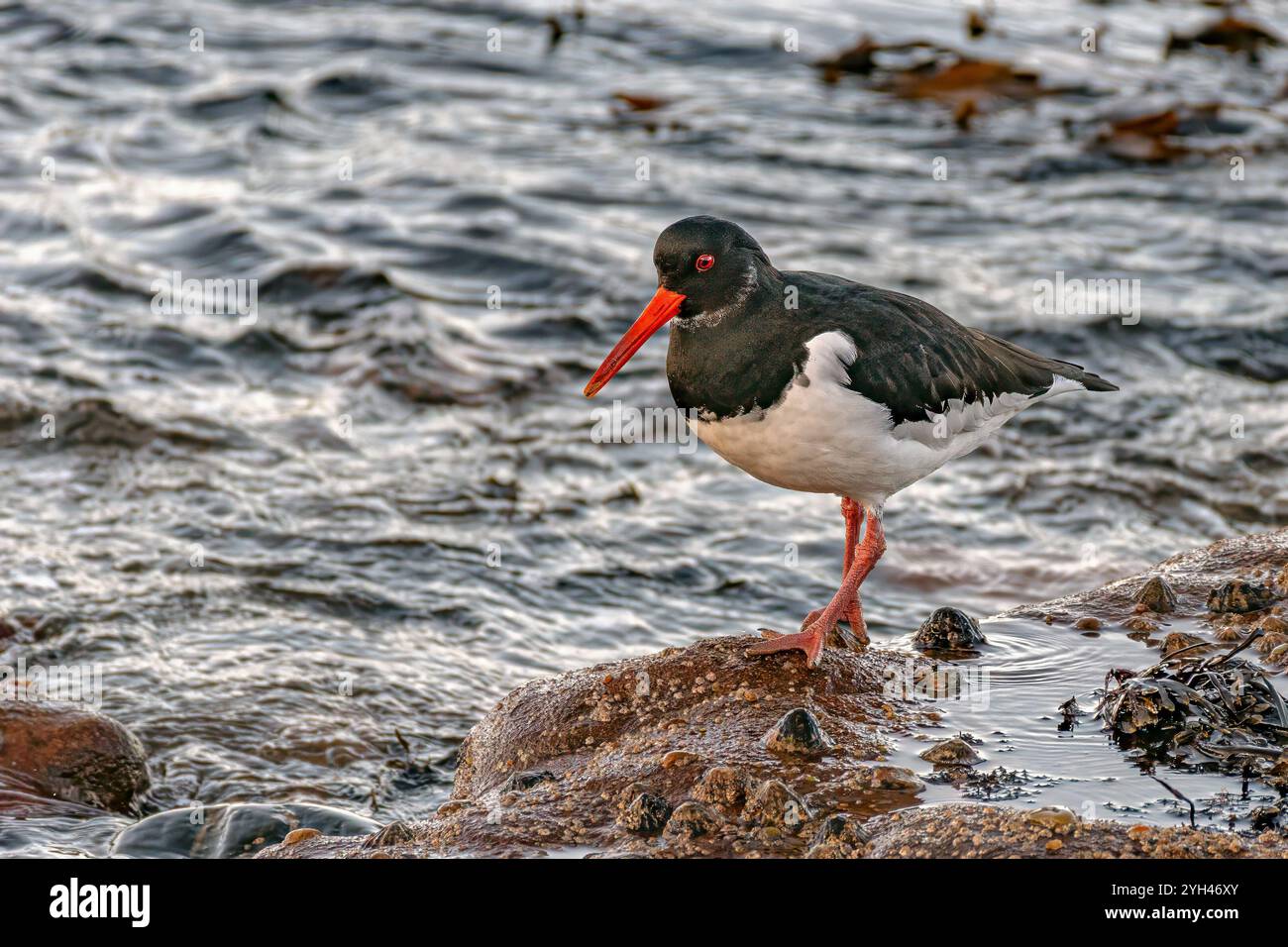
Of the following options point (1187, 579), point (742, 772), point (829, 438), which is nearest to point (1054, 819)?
point (742, 772)

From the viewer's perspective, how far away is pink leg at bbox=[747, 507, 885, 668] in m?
4.87

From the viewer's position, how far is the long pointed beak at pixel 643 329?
4891 mm

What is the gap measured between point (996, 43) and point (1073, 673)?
11.4m

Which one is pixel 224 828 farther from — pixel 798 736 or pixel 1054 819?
pixel 1054 819

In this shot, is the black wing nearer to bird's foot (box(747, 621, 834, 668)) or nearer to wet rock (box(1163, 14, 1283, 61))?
bird's foot (box(747, 621, 834, 668))

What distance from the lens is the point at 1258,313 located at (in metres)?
10.3

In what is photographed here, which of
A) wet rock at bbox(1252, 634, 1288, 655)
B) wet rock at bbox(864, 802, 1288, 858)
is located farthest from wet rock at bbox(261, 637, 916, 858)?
wet rock at bbox(1252, 634, 1288, 655)

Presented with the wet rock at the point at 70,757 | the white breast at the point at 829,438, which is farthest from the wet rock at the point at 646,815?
the wet rock at the point at 70,757

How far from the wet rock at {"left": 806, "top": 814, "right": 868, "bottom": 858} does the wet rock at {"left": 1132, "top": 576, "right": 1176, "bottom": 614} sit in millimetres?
2092

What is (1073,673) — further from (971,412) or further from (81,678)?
(81,678)

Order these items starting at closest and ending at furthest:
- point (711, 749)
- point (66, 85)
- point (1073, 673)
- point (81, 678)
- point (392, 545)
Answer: point (711, 749) < point (1073, 673) < point (81, 678) < point (392, 545) < point (66, 85)

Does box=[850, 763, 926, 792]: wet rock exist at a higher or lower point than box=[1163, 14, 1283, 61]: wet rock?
lower

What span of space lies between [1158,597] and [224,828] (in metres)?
3.43
